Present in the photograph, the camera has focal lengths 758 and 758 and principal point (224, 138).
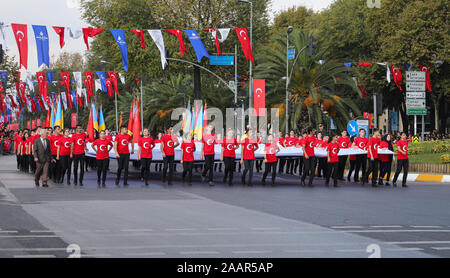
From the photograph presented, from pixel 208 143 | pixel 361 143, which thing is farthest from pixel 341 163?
pixel 208 143

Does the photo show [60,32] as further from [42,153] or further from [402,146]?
[402,146]

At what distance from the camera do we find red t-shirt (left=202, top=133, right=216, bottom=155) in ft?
73.7

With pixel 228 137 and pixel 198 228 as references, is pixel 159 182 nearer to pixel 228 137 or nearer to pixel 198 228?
pixel 228 137

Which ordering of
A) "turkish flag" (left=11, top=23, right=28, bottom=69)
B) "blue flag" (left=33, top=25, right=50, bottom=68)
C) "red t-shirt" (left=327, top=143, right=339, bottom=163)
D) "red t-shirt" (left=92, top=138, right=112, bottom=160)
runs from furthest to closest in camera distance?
"blue flag" (left=33, top=25, right=50, bottom=68) < "turkish flag" (left=11, top=23, right=28, bottom=69) < "red t-shirt" (left=327, top=143, right=339, bottom=163) < "red t-shirt" (left=92, top=138, right=112, bottom=160)

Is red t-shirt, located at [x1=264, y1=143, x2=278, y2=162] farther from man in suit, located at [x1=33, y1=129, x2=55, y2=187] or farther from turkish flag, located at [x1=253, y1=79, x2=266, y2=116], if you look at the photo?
turkish flag, located at [x1=253, y1=79, x2=266, y2=116]

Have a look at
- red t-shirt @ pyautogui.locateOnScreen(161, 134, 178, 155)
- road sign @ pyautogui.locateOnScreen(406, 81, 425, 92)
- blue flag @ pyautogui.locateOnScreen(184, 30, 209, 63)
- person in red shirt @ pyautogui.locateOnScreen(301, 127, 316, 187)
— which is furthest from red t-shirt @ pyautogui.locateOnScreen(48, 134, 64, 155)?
road sign @ pyautogui.locateOnScreen(406, 81, 425, 92)

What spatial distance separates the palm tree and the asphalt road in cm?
2260

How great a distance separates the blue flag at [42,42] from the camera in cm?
2881

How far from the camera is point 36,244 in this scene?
955 cm

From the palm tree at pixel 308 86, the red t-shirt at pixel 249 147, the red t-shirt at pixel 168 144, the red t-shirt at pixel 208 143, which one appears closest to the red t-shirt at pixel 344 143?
the red t-shirt at pixel 249 147

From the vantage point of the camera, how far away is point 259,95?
42.8m

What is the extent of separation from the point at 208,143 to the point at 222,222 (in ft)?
33.6

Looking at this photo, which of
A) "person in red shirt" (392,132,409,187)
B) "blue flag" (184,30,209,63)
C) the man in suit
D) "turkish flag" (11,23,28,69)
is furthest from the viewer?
"blue flag" (184,30,209,63)
